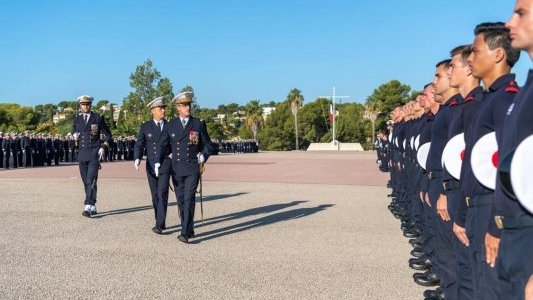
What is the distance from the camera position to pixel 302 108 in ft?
303

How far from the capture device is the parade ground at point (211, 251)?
5.20 m

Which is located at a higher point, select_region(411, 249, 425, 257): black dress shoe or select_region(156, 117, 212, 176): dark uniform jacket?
select_region(156, 117, 212, 176): dark uniform jacket

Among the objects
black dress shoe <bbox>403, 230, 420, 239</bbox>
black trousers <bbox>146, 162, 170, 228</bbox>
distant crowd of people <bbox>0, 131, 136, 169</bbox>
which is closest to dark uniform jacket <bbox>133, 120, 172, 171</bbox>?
black trousers <bbox>146, 162, 170, 228</bbox>

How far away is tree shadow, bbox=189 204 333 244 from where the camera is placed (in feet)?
26.3

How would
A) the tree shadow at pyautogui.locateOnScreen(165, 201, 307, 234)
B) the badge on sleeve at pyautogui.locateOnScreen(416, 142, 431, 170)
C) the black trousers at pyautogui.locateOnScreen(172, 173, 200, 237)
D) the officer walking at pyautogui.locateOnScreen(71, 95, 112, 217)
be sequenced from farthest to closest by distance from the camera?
the officer walking at pyautogui.locateOnScreen(71, 95, 112, 217)
the tree shadow at pyautogui.locateOnScreen(165, 201, 307, 234)
the black trousers at pyautogui.locateOnScreen(172, 173, 200, 237)
the badge on sleeve at pyautogui.locateOnScreen(416, 142, 431, 170)

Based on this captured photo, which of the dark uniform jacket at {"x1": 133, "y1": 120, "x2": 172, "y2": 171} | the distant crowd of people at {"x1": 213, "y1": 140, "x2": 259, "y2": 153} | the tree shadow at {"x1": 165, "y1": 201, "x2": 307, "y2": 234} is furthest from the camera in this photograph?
the distant crowd of people at {"x1": 213, "y1": 140, "x2": 259, "y2": 153}

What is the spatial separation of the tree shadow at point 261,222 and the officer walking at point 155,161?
67cm

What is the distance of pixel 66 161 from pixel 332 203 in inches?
984

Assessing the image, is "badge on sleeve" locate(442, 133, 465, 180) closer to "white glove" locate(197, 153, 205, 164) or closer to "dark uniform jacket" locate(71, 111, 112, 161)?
"white glove" locate(197, 153, 205, 164)

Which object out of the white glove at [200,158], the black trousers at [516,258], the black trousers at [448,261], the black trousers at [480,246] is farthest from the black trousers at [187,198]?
the black trousers at [516,258]

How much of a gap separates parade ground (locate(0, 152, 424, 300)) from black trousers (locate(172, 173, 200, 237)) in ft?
0.76

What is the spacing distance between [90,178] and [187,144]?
2759 millimetres

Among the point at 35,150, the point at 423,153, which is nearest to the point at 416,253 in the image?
the point at 423,153

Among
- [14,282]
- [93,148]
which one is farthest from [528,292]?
[93,148]
